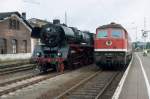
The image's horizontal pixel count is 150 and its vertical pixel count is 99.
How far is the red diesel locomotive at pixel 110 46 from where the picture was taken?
25.4 meters

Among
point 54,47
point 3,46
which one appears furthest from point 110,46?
point 3,46

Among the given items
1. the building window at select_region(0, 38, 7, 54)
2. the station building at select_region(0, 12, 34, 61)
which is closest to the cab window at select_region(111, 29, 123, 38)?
the station building at select_region(0, 12, 34, 61)

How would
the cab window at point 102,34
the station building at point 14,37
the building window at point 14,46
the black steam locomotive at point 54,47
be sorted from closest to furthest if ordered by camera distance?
the black steam locomotive at point 54,47 → the cab window at point 102,34 → the station building at point 14,37 → the building window at point 14,46

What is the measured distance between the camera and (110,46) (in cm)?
2559

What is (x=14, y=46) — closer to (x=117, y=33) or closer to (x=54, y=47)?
(x=117, y=33)

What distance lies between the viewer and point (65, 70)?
25609mm

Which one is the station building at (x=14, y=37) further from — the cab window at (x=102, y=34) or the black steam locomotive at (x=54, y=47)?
the cab window at (x=102, y=34)

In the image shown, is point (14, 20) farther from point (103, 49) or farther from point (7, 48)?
point (103, 49)

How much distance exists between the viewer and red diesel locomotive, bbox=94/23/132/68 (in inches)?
1000

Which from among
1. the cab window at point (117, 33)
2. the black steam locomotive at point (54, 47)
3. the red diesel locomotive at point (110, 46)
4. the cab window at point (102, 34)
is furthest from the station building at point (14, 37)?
the cab window at point (117, 33)

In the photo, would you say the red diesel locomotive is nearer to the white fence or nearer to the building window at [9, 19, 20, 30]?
the white fence

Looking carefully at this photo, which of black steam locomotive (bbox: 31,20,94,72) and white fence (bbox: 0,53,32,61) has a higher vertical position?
black steam locomotive (bbox: 31,20,94,72)

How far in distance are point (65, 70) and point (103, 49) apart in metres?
3.05

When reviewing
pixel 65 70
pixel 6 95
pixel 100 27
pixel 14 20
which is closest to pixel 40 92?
pixel 6 95
